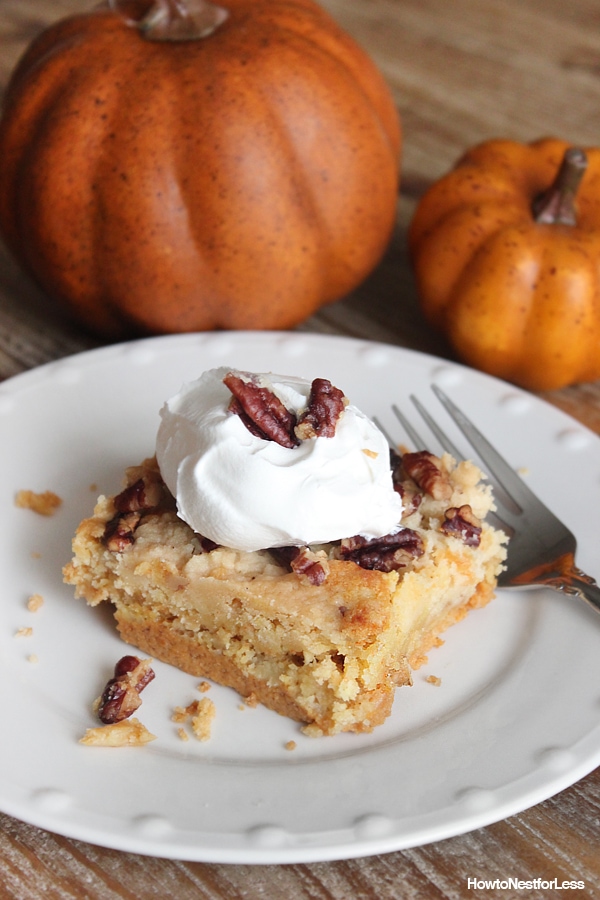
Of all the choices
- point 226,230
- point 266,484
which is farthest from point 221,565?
point 226,230

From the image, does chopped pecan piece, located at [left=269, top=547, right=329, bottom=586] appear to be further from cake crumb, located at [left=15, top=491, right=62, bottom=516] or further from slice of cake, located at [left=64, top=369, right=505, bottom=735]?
cake crumb, located at [left=15, top=491, right=62, bottom=516]

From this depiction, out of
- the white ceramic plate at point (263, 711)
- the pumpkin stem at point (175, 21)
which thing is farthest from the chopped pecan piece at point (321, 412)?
the pumpkin stem at point (175, 21)

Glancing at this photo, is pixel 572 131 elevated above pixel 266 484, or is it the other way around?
pixel 266 484

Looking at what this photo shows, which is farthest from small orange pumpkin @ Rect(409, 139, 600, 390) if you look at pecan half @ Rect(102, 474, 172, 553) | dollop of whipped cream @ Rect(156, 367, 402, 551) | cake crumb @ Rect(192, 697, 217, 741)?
cake crumb @ Rect(192, 697, 217, 741)

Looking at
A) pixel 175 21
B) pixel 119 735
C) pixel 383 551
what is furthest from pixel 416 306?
pixel 119 735

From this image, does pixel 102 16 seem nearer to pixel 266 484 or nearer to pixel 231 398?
pixel 231 398

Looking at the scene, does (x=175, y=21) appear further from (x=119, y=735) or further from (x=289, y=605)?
(x=119, y=735)

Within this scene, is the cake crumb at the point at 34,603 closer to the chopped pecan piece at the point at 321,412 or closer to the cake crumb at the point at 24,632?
the cake crumb at the point at 24,632
